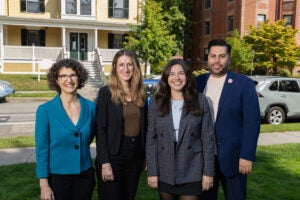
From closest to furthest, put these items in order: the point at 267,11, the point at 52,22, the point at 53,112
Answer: the point at 53,112 < the point at 52,22 < the point at 267,11

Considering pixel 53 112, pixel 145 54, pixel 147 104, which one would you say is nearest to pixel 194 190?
pixel 147 104

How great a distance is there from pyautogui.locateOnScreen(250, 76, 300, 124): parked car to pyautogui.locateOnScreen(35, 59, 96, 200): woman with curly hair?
9038 mm

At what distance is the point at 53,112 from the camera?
9.57ft

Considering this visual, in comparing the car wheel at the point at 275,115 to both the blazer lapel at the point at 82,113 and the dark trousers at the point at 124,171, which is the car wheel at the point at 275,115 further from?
the blazer lapel at the point at 82,113

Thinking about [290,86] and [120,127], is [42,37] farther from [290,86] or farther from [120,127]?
[120,127]

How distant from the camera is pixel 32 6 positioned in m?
29.1

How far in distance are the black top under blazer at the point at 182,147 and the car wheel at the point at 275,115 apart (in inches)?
352

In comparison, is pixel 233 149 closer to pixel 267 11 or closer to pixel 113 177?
pixel 113 177

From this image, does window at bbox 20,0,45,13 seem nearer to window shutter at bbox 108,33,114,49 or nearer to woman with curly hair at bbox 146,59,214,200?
window shutter at bbox 108,33,114,49

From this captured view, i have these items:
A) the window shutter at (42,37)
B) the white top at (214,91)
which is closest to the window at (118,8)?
the window shutter at (42,37)

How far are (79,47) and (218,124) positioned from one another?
2847cm

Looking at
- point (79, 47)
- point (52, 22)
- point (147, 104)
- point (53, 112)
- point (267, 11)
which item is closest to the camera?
point (53, 112)

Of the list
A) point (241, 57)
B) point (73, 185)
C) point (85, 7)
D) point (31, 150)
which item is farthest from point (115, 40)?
point (73, 185)

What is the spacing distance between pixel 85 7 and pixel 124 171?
28569 millimetres
